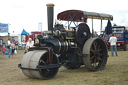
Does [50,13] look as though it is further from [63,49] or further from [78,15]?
[78,15]

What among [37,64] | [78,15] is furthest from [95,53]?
[37,64]

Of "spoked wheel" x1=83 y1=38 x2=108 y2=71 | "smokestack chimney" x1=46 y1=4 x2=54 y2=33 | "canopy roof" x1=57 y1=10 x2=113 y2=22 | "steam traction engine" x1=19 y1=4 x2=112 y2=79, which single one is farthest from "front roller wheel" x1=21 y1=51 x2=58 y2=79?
"canopy roof" x1=57 y1=10 x2=113 y2=22

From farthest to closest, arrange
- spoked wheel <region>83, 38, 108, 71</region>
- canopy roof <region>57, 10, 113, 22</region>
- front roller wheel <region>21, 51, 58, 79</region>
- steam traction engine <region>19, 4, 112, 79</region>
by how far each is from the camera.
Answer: canopy roof <region>57, 10, 113, 22</region> < spoked wheel <region>83, 38, 108, 71</region> < steam traction engine <region>19, 4, 112, 79</region> < front roller wheel <region>21, 51, 58, 79</region>

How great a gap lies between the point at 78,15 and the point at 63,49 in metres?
1.79

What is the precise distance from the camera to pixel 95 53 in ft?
22.4

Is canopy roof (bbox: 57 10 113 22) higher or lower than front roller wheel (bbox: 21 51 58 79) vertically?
higher

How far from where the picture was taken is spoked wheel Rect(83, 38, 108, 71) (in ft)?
20.8

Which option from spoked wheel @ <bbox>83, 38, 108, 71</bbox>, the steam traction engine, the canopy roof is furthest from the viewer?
the canopy roof

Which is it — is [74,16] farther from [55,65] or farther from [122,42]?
[122,42]

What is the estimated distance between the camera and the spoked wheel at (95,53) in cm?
634

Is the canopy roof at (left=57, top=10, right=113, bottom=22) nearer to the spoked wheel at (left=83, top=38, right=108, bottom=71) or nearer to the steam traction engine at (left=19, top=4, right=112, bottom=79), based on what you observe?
the steam traction engine at (left=19, top=4, right=112, bottom=79)

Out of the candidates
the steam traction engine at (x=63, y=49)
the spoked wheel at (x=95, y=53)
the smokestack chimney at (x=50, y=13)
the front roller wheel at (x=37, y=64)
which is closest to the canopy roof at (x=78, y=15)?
the steam traction engine at (x=63, y=49)

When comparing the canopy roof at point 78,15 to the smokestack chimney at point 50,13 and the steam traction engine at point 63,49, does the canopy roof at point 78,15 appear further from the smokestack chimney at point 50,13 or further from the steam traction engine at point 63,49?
the smokestack chimney at point 50,13

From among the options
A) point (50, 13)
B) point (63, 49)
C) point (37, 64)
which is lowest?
point (37, 64)
